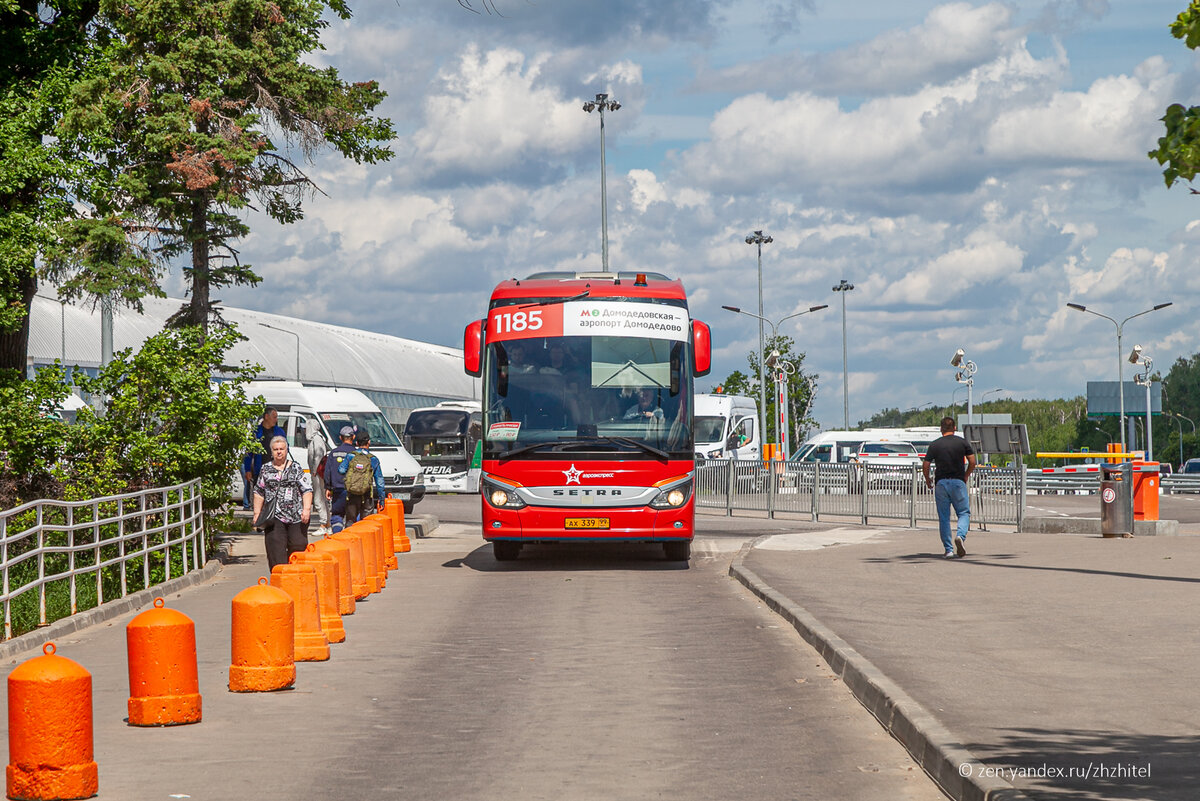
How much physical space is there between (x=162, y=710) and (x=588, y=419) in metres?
10.3

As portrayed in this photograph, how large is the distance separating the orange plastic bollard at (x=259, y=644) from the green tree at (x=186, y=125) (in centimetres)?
1536

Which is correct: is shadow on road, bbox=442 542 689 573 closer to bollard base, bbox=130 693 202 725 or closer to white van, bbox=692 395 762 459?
bollard base, bbox=130 693 202 725

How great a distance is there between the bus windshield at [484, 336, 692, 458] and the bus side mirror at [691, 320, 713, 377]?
1.14ft

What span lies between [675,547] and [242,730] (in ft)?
39.2

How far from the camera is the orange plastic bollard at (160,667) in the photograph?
818 centimetres

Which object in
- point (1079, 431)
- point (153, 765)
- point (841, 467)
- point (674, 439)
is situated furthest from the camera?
point (1079, 431)

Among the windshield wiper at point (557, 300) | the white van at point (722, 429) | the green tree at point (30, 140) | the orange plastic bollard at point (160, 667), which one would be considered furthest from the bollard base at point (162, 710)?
the white van at point (722, 429)

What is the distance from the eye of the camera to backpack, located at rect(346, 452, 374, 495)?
21031mm

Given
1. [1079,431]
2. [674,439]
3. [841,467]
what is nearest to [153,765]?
[674,439]

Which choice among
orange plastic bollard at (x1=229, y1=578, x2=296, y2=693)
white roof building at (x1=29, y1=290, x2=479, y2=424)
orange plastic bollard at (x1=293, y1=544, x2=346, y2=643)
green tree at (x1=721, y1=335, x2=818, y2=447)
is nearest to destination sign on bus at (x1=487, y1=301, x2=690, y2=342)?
orange plastic bollard at (x1=293, y1=544, x2=346, y2=643)

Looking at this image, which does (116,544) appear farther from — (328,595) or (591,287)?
(591,287)

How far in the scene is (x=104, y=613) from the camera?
46.1 ft

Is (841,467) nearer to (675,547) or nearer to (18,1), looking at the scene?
(675,547)

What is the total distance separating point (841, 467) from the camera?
30609mm
